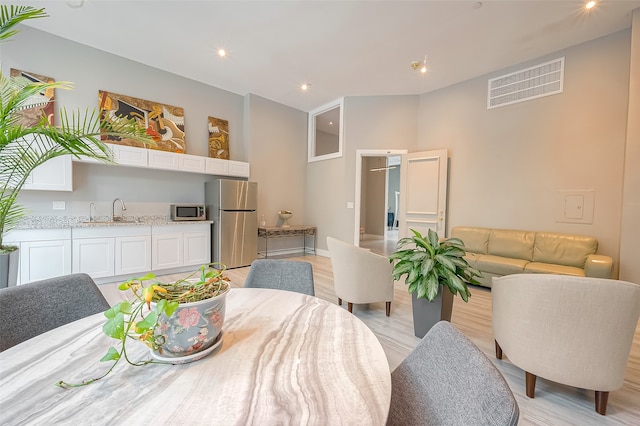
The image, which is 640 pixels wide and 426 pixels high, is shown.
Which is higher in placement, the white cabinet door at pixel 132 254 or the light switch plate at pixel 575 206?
the light switch plate at pixel 575 206

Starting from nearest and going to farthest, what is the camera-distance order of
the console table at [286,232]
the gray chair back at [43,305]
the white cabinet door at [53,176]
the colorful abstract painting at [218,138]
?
the gray chair back at [43,305], the white cabinet door at [53,176], the colorful abstract painting at [218,138], the console table at [286,232]

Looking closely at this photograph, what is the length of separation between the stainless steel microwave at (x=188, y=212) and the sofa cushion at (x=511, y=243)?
16.0 feet

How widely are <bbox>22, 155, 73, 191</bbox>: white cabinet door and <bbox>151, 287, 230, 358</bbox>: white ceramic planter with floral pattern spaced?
408 centimetres

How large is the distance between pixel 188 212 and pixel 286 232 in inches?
79.0

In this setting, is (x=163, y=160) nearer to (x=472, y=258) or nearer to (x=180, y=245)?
(x=180, y=245)

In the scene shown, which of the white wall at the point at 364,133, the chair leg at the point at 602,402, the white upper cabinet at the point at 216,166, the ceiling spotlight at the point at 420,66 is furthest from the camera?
the white wall at the point at 364,133

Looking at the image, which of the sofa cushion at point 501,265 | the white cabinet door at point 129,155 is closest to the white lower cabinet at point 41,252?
the white cabinet door at point 129,155

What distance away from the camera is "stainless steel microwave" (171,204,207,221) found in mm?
4414

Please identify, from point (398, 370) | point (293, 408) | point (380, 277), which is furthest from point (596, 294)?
point (293, 408)

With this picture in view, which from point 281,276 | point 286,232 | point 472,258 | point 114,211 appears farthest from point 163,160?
point 472,258

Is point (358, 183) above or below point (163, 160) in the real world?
below

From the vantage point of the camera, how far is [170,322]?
0.73 m

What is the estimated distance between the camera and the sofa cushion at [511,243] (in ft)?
12.4

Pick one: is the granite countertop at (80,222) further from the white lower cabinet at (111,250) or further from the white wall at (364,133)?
the white wall at (364,133)
